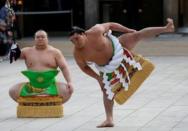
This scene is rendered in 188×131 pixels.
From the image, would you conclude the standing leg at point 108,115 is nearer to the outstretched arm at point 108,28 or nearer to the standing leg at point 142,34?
the standing leg at point 142,34

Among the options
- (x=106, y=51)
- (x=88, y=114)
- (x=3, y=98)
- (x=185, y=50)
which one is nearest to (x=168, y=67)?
(x=185, y=50)

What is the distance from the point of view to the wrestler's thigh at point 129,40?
A: 8.28 meters

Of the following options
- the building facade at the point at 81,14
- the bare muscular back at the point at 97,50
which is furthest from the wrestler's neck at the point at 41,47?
the building facade at the point at 81,14

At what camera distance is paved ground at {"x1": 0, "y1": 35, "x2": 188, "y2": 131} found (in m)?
8.51

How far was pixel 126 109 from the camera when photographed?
32.4ft

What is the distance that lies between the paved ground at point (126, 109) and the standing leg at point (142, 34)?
1052mm

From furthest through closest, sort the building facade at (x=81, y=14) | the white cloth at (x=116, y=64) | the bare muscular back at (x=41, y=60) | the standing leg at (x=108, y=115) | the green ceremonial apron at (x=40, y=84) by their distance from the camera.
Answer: the building facade at (x=81, y=14) → the bare muscular back at (x=41, y=60) → the green ceremonial apron at (x=40, y=84) → the standing leg at (x=108, y=115) → the white cloth at (x=116, y=64)

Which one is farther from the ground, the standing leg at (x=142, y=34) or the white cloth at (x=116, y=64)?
the standing leg at (x=142, y=34)

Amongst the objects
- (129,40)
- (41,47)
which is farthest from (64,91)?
(129,40)

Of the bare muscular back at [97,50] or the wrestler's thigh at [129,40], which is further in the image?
the wrestler's thigh at [129,40]

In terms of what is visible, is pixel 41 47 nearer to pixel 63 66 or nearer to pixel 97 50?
pixel 63 66

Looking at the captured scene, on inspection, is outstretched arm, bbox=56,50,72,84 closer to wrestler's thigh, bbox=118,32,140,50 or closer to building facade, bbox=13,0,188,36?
wrestler's thigh, bbox=118,32,140,50

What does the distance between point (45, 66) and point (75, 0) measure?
14.5 metres

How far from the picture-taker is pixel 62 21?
23.9 metres
